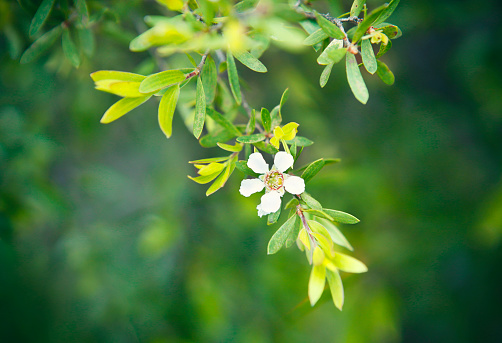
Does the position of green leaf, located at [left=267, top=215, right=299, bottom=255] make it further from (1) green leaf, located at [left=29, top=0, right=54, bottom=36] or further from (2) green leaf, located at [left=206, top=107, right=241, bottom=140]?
(1) green leaf, located at [left=29, top=0, right=54, bottom=36]

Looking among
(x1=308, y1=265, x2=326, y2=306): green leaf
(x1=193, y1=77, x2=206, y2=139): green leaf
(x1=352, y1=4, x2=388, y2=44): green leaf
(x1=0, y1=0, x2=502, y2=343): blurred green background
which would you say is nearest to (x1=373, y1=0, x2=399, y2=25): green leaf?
(x1=352, y1=4, x2=388, y2=44): green leaf

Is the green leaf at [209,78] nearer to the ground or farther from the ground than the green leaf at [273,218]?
farther from the ground

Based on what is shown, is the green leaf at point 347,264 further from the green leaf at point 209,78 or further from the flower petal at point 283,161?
the green leaf at point 209,78

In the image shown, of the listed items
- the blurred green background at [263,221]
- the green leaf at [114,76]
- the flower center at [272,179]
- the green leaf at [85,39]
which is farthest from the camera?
the blurred green background at [263,221]

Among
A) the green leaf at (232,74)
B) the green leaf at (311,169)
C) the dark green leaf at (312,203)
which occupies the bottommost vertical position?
the dark green leaf at (312,203)

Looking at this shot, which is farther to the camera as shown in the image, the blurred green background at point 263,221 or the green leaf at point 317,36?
the blurred green background at point 263,221

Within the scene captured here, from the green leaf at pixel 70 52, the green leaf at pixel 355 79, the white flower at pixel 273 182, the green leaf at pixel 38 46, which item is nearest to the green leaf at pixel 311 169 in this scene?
the white flower at pixel 273 182

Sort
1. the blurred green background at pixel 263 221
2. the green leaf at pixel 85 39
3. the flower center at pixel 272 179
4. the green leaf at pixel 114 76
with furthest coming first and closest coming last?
the blurred green background at pixel 263 221 → the green leaf at pixel 85 39 → the flower center at pixel 272 179 → the green leaf at pixel 114 76

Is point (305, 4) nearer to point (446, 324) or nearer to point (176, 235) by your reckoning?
point (176, 235)

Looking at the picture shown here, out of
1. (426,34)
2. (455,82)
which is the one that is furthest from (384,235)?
(426,34)
